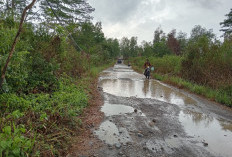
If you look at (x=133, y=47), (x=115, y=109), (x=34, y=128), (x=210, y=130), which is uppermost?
(x=133, y=47)

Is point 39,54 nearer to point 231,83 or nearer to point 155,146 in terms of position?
point 155,146

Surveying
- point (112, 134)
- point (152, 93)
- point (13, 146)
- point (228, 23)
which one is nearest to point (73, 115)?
point (112, 134)

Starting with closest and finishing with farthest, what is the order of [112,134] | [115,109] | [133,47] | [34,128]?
[34,128], [112,134], [115,109], [133,47]

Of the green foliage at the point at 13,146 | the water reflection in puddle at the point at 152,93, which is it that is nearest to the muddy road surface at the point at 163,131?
the water reflection in puddle at the point at 152,93

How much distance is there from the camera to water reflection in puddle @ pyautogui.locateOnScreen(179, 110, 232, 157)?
3.46m

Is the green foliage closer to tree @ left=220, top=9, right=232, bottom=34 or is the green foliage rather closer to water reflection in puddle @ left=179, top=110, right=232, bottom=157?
water reflection in puddle @ left=179, top=110, right=232, bottom=157

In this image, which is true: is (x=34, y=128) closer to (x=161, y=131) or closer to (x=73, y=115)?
(x=73, y=115)

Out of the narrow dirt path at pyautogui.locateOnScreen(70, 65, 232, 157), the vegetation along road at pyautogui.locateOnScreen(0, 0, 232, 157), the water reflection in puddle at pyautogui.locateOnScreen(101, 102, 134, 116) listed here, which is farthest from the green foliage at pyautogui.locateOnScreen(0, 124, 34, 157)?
the water reflection in puddle at pyautogui.locateOnScreen(101, 102, 134, 116)

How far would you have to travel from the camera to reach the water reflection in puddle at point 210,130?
346cm

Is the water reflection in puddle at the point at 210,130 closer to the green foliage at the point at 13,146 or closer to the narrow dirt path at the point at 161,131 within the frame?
the narrow dirt path at the point at 161,131

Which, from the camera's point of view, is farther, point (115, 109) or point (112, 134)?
point (115, 109)

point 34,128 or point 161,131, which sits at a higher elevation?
point 34,128

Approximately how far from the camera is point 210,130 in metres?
4.31

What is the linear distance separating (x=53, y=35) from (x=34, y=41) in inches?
44.3
